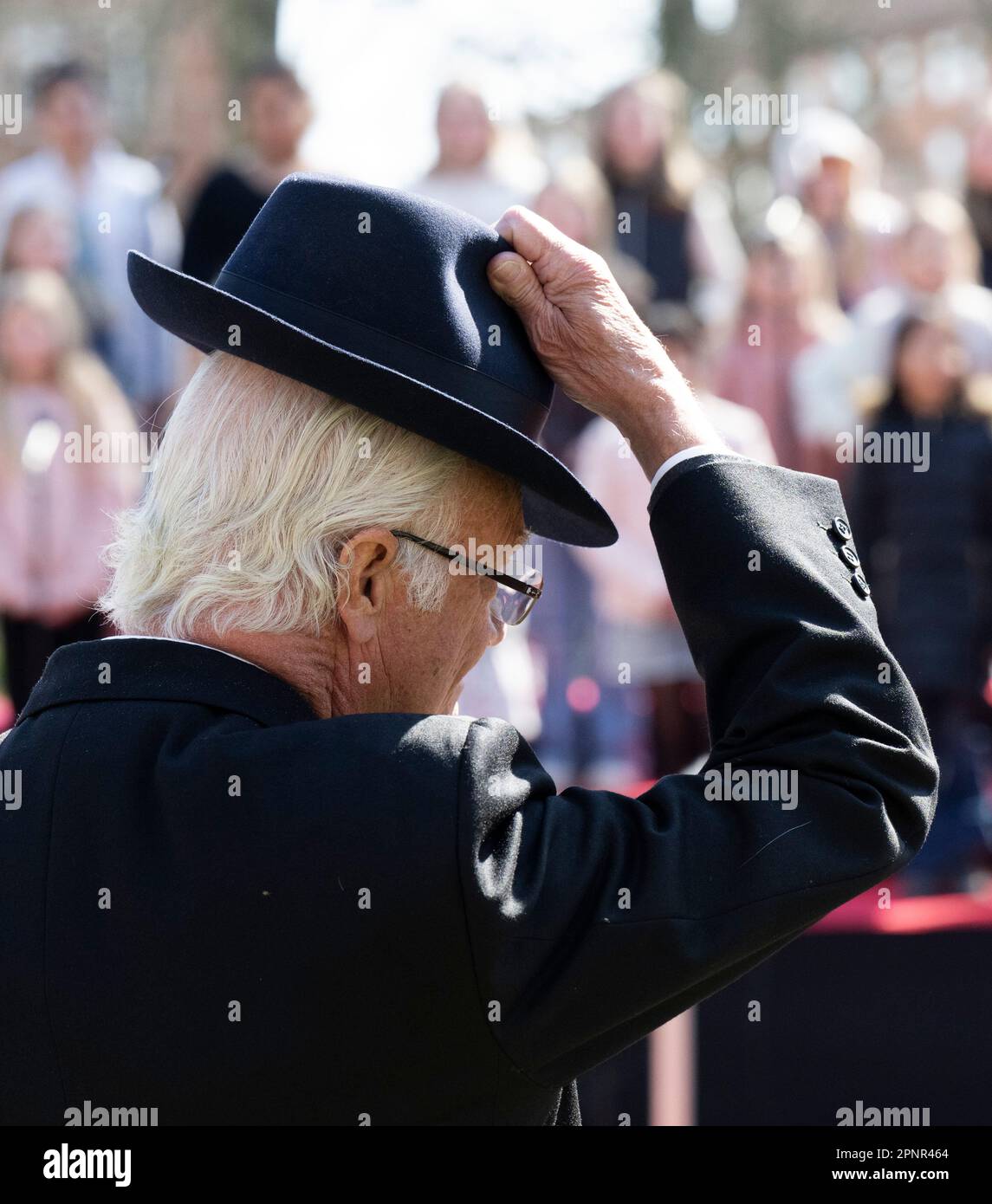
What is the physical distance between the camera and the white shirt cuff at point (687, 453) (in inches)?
69.8

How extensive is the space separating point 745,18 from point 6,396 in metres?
16.5

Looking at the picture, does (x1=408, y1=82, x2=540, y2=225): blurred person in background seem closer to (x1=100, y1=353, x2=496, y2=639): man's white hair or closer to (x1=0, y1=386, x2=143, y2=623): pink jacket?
(x1=0, y1=386, x2=143, y2=623): pink jacket

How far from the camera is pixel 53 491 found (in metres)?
5.27

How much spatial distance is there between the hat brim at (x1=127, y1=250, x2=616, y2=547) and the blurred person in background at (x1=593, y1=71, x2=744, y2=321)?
414cm

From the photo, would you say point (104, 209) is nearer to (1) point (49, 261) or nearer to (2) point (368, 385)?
(1) point (49, 261)

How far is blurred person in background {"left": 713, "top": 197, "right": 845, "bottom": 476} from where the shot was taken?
18.4ft

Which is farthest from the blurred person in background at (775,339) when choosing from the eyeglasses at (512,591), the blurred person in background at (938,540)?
the eyeglasses at (512,591)

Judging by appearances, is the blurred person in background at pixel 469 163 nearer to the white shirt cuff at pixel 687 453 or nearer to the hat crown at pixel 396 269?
the hat crown at pixel 396 269

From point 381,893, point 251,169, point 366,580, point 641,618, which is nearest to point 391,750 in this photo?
point 381,893

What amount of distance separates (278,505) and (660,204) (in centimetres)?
443

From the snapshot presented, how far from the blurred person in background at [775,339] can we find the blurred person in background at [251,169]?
1.75 meters

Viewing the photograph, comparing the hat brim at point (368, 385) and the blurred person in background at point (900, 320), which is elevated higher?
the blurred person in background at point (900, 320)

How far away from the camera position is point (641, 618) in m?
5.32

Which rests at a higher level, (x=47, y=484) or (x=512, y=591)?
(x=47, y=484)
